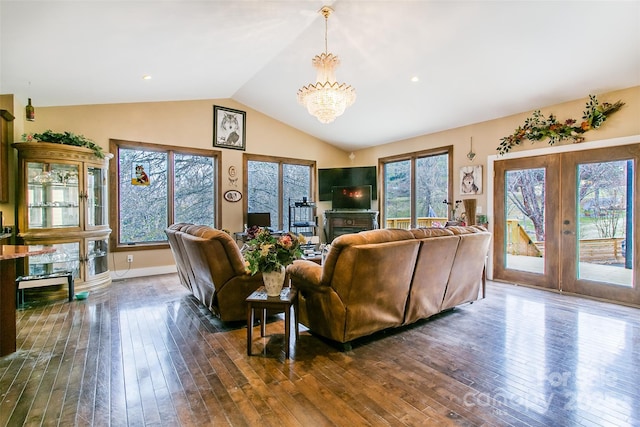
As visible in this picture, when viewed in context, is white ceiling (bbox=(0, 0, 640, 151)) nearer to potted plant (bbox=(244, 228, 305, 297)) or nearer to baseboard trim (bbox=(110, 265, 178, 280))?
potted plant (bbox=(244, 228, 305, 297))

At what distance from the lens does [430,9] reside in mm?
3309

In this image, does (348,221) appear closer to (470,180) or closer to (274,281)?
(470,180)

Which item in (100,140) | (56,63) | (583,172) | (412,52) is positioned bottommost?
(583,172)

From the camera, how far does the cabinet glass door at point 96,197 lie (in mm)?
4645

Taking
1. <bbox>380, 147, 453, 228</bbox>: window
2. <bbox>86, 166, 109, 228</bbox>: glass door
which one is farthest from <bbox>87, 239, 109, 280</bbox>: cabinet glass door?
<bbox>380, 147, 453, 228</bbox>: window

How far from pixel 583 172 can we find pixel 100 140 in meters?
7.38

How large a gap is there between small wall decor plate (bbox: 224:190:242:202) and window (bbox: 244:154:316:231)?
0.18 m

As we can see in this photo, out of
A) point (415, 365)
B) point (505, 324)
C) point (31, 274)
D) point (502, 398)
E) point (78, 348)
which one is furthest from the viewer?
point (31, 274)

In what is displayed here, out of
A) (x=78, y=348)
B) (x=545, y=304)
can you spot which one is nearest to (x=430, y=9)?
(x=545, y=304)

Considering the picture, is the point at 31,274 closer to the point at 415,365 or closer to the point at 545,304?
the point at 415,365

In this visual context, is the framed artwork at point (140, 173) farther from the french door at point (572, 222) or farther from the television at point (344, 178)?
the french door at point (572, 222)

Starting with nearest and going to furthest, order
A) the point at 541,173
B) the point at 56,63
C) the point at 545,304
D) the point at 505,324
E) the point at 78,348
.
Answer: the point at 78,348 < the point at 505,324 < the point at 56,63 < the point at 545,304 < the point at 541,173

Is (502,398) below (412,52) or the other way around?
below

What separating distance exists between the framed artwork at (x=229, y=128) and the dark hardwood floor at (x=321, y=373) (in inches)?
149
